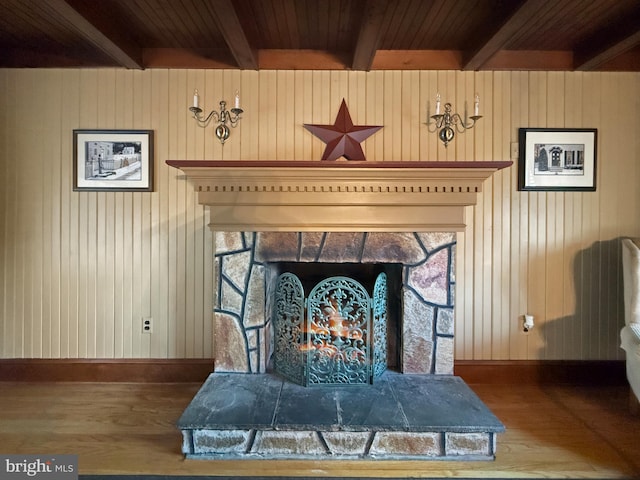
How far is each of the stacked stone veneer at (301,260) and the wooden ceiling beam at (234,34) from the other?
1157 millimetres

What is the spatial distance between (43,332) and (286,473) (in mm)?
2093

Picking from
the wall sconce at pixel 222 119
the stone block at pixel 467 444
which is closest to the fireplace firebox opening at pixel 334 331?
the stone block at pixel 467 444

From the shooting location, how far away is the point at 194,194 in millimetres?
2504

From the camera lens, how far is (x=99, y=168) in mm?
2459

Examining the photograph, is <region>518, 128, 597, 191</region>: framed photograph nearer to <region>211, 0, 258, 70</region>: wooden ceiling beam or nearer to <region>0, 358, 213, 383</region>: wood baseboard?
<region>211, 0, 258, 70</region>: wooden ceiling beam

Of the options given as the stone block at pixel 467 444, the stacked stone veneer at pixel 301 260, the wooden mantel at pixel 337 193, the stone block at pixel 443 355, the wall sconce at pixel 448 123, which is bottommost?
the stone block at pixel 467 444

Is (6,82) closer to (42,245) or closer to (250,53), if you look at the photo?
(42,245)

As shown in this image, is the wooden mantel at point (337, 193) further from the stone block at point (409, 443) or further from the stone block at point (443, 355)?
the stone block at point (409, 443)

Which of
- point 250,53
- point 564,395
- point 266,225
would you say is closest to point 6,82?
point 250,53

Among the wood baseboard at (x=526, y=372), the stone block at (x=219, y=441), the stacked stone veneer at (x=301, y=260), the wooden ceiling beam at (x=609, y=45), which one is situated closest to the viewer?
the stone block at (x=219, y=441)

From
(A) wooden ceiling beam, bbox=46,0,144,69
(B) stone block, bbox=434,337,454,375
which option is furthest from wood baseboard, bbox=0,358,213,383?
(A) wooden ceiling beam, bbox=46,0,144,69

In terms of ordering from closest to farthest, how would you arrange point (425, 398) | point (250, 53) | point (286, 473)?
point (286, 473), point (425, 398), point (250, 53)
